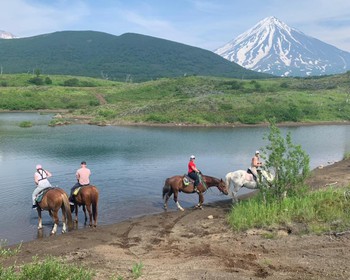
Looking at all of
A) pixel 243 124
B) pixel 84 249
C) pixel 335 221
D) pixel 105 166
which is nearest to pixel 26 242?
pixel 84 249

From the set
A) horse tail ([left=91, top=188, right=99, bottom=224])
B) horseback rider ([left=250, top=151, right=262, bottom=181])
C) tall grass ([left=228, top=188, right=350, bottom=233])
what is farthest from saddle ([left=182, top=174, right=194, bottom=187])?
horse tail ([left=91, top=188, right=99, bottom=224])

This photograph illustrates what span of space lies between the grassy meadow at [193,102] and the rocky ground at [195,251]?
152ft

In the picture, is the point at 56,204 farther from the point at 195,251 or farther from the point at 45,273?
the point at 45,273

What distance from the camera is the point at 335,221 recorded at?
13742 mm

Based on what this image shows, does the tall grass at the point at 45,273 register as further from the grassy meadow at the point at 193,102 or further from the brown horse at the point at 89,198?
the grassy meadow at the point at 193,102

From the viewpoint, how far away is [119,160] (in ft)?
108

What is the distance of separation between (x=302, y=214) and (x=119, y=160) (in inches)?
819

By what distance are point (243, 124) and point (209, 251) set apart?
5843 cm

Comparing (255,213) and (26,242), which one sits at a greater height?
(255,213)

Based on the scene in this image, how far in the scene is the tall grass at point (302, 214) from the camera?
13.7 m

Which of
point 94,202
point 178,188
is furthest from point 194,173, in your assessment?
point 94,202

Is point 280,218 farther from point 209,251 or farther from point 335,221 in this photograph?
point 209,251

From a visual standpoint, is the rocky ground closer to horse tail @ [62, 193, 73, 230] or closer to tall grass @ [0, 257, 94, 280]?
horse tail @ [62, 193, 73, 230]

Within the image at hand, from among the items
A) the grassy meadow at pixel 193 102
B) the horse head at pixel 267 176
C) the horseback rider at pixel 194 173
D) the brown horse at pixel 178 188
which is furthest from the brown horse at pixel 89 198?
the grassy meadow at pixel 193 102
